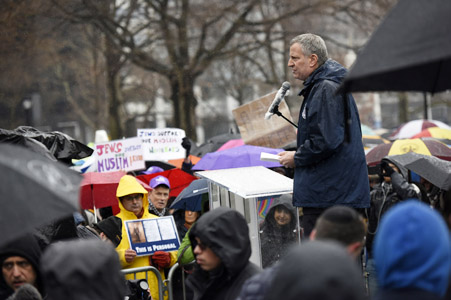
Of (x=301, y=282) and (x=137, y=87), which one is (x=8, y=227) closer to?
(x=301, y=282)

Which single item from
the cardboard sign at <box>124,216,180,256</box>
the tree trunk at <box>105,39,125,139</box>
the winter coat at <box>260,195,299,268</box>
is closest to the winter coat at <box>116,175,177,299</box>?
the cardboard sign at <box>124,216,180,256</box>

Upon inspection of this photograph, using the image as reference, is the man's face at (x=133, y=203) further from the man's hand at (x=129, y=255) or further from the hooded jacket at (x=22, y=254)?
the hooded jacket at (x=22, y=254)

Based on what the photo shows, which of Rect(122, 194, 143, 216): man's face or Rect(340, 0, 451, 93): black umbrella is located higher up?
Rect(340, 0, 451, 93): black umbrella

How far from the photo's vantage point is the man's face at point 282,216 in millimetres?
7086

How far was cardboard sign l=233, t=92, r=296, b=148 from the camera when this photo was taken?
10133 millimetres

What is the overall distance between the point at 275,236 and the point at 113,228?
1.76 meters

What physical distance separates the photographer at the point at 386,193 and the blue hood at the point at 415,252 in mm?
5879

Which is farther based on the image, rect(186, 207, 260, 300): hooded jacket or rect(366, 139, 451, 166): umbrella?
rect(366, 139, 451, 166): umbrella

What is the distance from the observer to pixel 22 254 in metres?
5.18

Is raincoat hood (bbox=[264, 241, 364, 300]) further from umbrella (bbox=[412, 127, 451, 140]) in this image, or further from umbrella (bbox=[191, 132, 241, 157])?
umbrella (bbox=[412, 127, 451, 140])

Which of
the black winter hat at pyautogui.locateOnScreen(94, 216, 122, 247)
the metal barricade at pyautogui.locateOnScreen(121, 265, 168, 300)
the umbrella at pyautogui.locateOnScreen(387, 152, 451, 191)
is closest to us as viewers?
the metal barricade at pyautogui.locateOnScreen(121, 265, 168, 300)

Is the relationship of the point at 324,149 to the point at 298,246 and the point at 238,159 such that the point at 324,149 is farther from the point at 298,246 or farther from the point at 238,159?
the point at 238,159

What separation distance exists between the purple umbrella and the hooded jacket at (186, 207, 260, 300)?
16.4 feet

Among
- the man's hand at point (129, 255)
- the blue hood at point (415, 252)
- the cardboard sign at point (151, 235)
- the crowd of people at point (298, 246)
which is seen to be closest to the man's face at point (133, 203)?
the crowd of people at point (298, 246)
